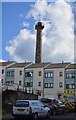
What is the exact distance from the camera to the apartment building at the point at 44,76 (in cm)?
8475

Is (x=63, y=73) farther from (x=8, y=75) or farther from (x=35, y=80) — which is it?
(x=8, y=75)

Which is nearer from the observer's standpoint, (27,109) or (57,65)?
(27,109)

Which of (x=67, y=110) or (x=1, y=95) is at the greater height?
(x=1, y=95)

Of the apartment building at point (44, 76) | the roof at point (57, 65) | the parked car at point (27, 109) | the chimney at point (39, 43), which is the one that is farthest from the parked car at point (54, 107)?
the chimney at point (39, 43)

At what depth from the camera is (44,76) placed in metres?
87.2

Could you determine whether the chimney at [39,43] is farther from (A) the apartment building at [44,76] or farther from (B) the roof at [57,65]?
(B) the roof at [57,65]

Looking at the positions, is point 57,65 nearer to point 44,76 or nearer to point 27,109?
point 44,76

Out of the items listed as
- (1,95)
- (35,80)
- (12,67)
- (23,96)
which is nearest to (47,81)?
(35,80)

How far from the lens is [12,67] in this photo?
90.8m

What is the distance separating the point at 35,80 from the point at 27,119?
63.6 metres

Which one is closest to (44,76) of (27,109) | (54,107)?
(54,107)

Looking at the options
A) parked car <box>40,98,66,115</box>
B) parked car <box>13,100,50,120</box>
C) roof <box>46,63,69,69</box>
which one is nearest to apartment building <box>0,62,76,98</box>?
roof <box>46,63,69,69</box>

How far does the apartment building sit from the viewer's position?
84.8m

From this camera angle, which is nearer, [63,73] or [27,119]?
[27,119]
